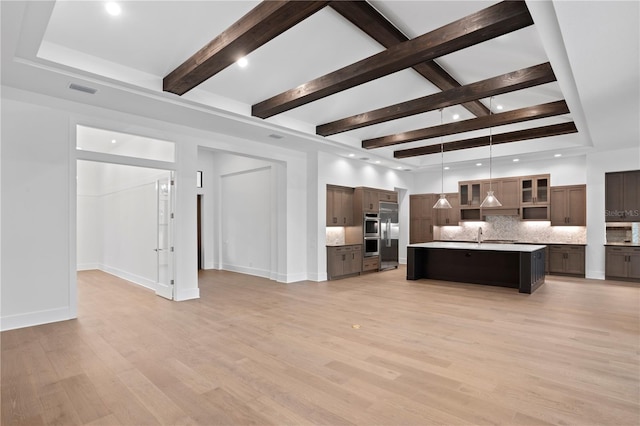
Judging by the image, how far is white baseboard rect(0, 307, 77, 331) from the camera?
4219mm

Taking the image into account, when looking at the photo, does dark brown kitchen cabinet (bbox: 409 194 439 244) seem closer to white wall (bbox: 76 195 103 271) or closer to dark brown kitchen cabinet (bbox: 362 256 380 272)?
dark brown kitchen cabinet (bbox: 362 256 380 272)

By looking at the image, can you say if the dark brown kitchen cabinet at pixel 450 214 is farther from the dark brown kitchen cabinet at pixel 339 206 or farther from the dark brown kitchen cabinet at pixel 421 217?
the dark brown kitchen cabinet at pixel 339 206

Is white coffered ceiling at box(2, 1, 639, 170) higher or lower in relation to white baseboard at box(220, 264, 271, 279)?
higher

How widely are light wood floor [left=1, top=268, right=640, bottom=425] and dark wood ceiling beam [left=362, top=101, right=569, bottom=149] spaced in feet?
10.4

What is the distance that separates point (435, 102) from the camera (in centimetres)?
522

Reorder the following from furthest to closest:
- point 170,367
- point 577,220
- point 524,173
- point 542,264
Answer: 1. point 524,173
2. point 577,220
3. point 542,264
4. point 170,367

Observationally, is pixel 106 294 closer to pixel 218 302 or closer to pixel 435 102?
pixel 218 302

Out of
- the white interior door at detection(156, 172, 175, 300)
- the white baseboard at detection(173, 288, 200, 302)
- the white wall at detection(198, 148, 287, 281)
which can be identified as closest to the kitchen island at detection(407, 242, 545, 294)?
the white wall at detection(198, 148, 287, 281)

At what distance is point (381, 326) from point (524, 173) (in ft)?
Result: 23.5

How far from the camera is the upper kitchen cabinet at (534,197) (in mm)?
8773

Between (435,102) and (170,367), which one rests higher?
(435,102)

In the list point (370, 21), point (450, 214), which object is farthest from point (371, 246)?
point (370, 21)

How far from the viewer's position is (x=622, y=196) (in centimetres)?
794

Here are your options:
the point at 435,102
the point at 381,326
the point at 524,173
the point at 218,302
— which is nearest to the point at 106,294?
the point at 218,302
